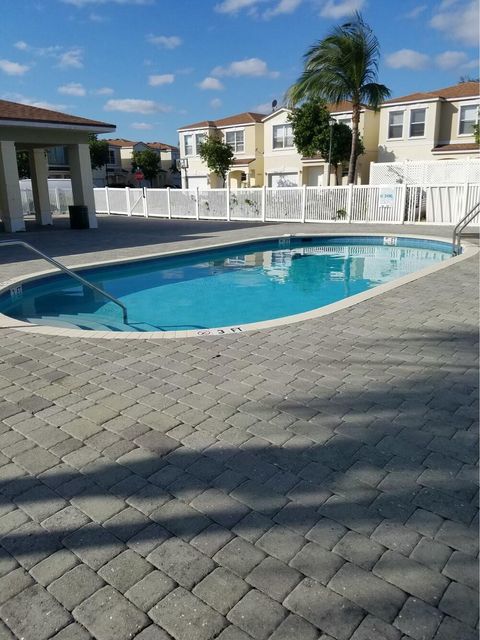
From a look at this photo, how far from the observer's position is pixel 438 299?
23.3ft

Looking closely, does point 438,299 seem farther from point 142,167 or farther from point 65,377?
point 142,167

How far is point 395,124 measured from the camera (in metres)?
30.4

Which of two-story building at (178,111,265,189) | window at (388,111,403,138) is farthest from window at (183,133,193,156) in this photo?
window at (388,111,403,138)

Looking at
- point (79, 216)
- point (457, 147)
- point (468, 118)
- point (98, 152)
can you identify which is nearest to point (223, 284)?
point (79, 216)

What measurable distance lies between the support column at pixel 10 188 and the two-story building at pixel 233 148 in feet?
73.7

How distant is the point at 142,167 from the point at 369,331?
50.7 meters

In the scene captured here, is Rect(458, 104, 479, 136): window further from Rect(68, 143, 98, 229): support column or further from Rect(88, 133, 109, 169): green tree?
Rect(88, 133, 109, 169): green tree

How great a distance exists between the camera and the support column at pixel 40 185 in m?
21.3

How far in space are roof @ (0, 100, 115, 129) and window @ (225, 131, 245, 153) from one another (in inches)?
838

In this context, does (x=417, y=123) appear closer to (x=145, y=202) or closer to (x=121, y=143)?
(x=145, y=202)

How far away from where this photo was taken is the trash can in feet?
62.5

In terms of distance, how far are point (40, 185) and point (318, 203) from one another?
12174mm

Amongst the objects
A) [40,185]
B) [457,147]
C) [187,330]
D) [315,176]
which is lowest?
[187,330]

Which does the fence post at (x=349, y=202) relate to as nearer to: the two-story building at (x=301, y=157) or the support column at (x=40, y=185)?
the two-story building at (x=301, y=157)
